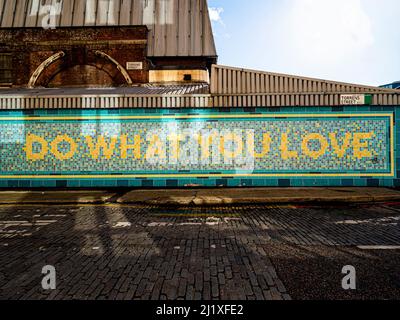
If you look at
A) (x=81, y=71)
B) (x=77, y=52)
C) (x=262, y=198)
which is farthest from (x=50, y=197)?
(x=77, y=52)

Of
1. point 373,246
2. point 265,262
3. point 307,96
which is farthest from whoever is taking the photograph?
point 307,96

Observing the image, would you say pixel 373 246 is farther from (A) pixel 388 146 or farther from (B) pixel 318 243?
(A) pixel 388 146

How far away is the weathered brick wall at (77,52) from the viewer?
52.6ft

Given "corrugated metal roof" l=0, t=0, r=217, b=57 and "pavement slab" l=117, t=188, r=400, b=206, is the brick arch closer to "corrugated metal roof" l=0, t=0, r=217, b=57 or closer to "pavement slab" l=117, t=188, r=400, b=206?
"corrugated metal roof" l=0, t=0, r=217, b=57

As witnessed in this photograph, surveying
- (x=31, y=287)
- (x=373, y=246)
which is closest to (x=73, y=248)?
(x=31, y=287)

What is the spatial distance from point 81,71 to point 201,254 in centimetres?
1554

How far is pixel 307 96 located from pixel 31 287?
1025cm

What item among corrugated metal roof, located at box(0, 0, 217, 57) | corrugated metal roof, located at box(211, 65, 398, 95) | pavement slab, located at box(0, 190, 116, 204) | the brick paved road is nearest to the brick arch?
corrugated metal roof, located at box(0, 0, 217, 57)

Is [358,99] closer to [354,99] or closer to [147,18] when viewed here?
[354,99]

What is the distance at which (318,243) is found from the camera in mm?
4598

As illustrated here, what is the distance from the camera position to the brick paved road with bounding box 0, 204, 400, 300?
9.97ft

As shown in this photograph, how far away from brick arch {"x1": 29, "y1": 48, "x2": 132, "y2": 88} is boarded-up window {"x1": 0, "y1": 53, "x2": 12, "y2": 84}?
5.37 feet

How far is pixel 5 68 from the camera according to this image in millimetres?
16359

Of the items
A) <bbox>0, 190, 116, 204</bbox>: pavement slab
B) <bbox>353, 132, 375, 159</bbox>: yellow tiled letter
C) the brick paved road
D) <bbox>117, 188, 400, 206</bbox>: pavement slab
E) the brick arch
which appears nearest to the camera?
the brick paved road
